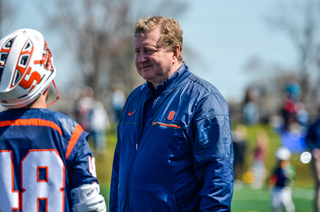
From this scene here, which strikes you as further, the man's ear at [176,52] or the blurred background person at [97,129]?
the blurred background person at [97,129]

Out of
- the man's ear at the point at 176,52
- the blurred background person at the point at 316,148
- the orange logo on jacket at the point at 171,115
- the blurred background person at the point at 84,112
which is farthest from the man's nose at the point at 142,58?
the blurred background person at the point at 84,112

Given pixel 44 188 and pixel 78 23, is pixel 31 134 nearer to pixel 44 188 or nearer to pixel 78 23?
pixel 44 188

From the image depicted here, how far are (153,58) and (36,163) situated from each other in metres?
1.01

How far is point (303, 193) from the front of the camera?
540 inches

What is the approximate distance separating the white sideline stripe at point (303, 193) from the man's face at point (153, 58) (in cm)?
1110

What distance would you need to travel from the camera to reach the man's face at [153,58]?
2.79 metres

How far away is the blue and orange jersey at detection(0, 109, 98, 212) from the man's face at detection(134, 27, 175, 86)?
67 centimetres

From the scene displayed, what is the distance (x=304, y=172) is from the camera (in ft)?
60.8

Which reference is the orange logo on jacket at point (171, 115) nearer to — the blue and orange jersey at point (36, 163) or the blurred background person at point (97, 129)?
the blue and orange jersey at point (36, 163)

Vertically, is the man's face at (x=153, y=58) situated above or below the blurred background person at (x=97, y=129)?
above

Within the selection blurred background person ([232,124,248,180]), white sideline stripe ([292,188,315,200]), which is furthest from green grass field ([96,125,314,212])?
blurred background person ([232,124,248,180])

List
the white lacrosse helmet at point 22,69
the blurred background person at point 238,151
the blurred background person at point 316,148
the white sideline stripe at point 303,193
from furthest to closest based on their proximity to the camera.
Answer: the blurred background person at point 238,151 < the white sideline stripe at point 303,193 < the blurred background person at point 316,148 < the white lacrosse helmet at point 22,69

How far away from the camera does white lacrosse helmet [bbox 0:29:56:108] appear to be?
103 inches

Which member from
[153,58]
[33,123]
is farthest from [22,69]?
[153,58]
